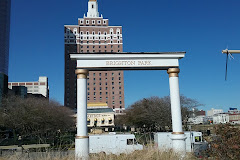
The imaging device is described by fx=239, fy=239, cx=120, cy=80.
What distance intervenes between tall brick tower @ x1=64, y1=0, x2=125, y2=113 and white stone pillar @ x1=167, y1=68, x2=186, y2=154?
84.2 m

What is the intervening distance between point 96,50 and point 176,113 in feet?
297

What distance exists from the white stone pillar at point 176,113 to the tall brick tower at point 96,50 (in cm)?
8420

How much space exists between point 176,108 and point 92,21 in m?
98.4

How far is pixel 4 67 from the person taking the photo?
87.8 m

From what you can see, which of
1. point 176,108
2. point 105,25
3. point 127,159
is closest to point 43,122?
point 176,108

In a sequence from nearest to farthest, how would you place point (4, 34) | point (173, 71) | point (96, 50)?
point (173, 71), point (4, 34), point (96, 50)

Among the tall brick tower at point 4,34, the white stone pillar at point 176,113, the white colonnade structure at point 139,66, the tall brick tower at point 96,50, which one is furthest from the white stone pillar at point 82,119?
the tall brick tower at point 96,50

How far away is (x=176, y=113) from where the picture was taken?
14219mm

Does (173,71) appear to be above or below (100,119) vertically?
above

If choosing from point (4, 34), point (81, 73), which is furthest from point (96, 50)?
point (81, 73)

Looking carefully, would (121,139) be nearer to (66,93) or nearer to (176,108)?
(176,108)

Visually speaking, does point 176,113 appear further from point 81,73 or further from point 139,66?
point 81,73

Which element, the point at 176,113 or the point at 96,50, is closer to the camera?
the point at 176,113

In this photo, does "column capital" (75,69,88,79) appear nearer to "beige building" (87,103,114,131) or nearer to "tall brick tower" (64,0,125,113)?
"beige building" (87,103,114,131)
